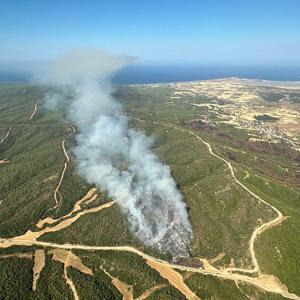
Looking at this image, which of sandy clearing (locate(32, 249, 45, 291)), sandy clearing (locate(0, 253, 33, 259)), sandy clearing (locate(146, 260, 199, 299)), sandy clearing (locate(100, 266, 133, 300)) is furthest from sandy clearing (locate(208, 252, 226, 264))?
sandy clearing (locate(0, 253, 33, 259))

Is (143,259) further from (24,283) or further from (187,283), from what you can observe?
(24,283)

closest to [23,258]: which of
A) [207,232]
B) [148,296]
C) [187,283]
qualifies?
[148,296]

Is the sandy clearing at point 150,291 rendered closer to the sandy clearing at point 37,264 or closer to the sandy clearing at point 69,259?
the sandy clearing at point 69,259

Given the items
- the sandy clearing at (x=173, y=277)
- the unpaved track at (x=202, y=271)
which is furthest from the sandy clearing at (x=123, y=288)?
the unpaved track at (x=202, y=271)

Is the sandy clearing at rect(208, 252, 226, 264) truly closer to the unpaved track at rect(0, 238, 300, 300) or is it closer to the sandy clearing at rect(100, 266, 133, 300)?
the unpaved track at rect(0, 238, 300, 300)

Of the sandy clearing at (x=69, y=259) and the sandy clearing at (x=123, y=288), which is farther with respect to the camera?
the sandy clearing at (x=69, y=259)

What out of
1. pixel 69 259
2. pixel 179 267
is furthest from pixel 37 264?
pixel 179 267

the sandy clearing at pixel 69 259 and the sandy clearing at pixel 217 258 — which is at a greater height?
the sandy clearing at pixel 217 258
